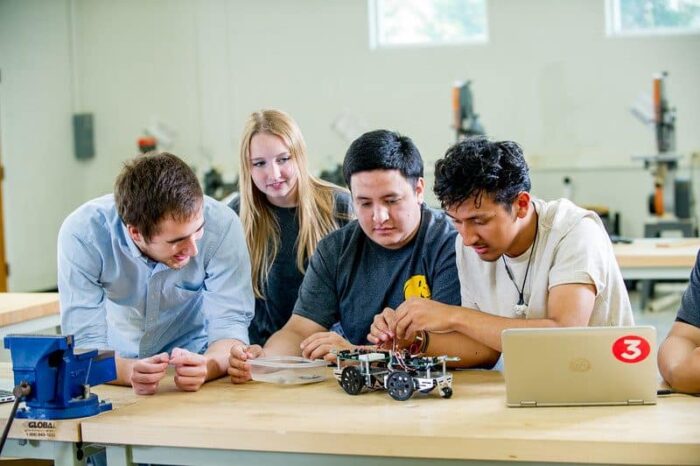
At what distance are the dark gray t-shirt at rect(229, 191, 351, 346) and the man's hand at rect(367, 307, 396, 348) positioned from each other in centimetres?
88

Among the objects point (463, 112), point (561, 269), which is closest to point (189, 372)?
point (561, 269)

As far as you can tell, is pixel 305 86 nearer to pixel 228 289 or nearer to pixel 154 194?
pixel 228 289

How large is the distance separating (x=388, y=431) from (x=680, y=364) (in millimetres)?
666

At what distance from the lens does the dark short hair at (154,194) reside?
7.00 ft

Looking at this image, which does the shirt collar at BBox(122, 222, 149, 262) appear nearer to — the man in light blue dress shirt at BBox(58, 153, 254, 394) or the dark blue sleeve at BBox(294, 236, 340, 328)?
the man in light blue dress shirt at BBox(58, 153, 254, 394)

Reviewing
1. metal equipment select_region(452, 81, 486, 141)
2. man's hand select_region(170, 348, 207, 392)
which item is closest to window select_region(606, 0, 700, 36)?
metal equipment select_region(452, 81, 486, 141)

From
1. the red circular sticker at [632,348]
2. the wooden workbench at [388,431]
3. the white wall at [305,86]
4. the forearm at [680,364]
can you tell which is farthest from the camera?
the white wall at [305,86]

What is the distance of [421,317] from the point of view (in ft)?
7.21

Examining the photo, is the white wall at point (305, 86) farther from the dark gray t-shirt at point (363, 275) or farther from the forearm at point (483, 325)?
the forearm at point (483, 325)

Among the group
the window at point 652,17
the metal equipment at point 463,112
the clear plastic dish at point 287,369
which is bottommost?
the clear plastic dish at point 287,369

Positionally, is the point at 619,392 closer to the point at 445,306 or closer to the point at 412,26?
the point at 445,306

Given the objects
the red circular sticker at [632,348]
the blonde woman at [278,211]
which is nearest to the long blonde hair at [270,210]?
the blonde woman at [278,211]

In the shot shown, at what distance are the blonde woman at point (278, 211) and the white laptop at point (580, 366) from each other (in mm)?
1263

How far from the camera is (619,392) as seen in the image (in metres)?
1.88
